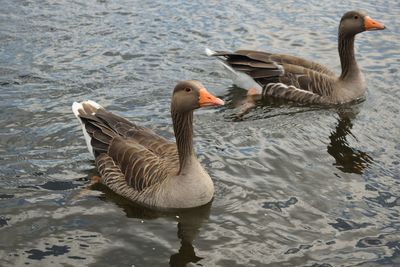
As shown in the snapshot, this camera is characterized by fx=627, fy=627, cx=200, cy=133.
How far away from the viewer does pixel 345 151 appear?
10.5 m

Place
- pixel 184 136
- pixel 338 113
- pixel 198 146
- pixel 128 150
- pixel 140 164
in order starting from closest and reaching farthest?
1. pixel 184 136
2. pixel 140 164
3. pixel 128 150
4. pixel 198 146
5. pixel 338 113

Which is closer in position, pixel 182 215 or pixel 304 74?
pixel 182 215

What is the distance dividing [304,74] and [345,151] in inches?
102

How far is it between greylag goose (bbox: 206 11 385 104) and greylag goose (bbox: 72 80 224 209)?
4.10 meters

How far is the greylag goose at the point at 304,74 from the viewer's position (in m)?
12.4

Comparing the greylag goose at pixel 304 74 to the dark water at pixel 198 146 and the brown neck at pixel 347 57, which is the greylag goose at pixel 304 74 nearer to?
the brown neck at pixel 347 57

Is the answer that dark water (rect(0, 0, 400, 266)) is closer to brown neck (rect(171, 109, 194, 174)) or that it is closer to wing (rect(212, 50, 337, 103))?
wing (rect(212, 50, 337, 103))

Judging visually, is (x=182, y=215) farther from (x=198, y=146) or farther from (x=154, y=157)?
(x=198, y=146)

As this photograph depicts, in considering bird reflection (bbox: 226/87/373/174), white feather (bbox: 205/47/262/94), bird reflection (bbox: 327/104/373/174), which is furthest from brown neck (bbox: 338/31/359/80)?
white feather (bbox: 205/47/262/94)

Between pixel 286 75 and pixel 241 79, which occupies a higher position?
pixel 286 75

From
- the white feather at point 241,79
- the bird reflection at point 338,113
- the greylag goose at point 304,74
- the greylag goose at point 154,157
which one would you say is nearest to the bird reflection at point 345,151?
the bird reflection at point 338,113

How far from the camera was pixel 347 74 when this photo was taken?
12727mm

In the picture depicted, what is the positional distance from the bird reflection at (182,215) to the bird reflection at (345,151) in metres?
2.69

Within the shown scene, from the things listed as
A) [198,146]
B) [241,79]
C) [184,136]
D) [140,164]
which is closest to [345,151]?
[198,146]
